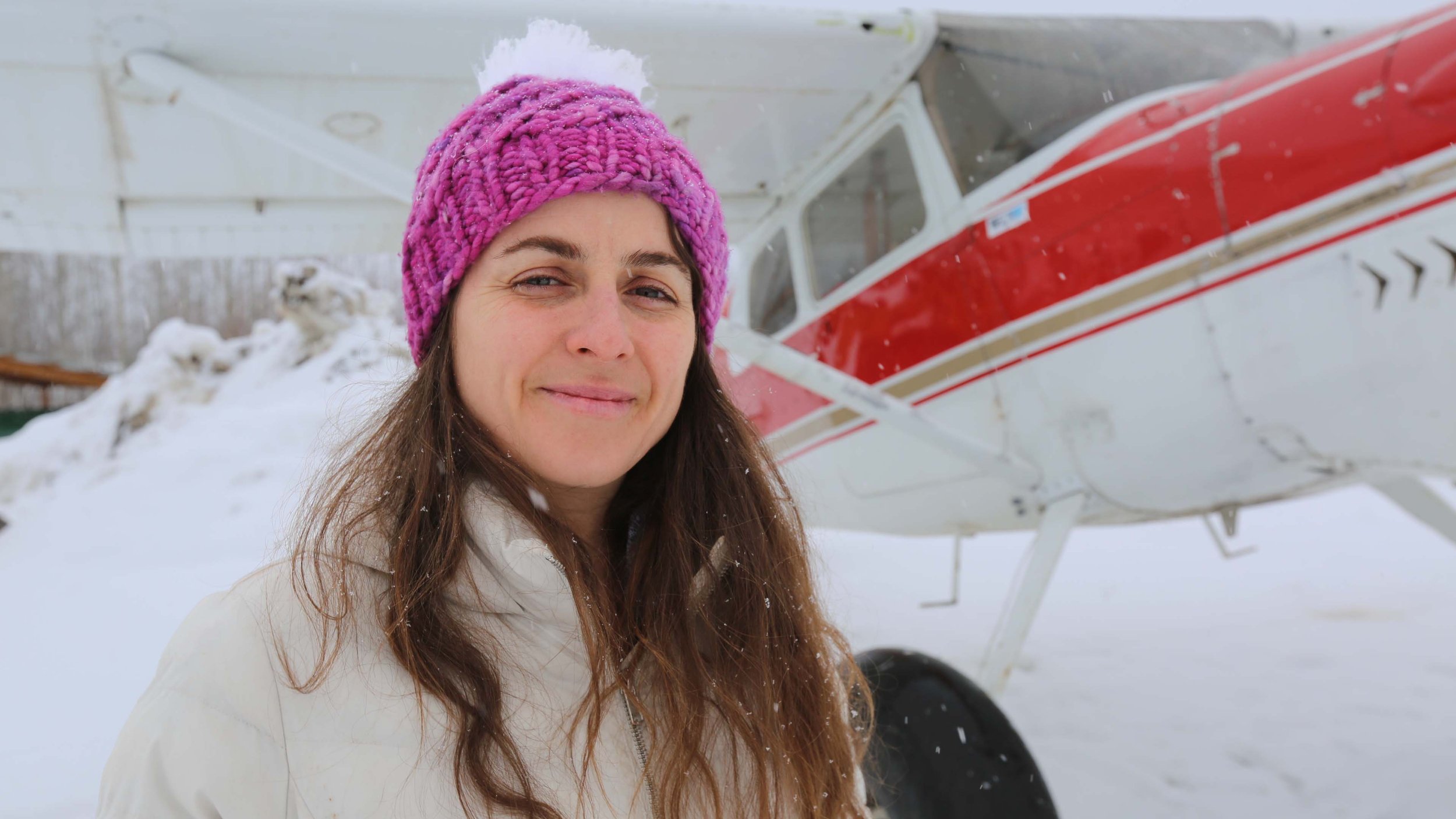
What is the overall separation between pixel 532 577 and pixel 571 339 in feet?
0.78

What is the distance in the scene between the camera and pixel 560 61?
1.04 metres

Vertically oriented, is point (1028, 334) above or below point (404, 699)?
above

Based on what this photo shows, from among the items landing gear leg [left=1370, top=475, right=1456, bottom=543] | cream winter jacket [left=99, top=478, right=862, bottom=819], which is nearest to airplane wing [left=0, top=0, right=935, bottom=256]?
cream winter jacket [left=99, top=478, right=862, bottom=819]

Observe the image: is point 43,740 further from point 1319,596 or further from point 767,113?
point 1319,596

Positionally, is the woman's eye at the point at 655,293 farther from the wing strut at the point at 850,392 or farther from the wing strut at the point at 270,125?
the wing strut at the point at 270,125

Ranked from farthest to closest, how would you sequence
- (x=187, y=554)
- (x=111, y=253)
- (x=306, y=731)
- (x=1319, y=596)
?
(x=187, y=554)
(x=1319, y=596)
(x=111, y=253)
(x=306, y=731)

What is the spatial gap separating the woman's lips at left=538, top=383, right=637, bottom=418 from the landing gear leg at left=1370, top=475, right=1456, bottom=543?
2965 millimetres

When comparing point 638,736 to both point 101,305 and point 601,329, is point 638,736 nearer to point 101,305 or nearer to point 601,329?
point 601,329

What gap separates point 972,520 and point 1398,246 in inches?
56.5

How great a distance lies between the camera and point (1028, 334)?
228 cm

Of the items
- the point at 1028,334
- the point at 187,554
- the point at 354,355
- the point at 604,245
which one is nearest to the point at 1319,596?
the point at 1028,334

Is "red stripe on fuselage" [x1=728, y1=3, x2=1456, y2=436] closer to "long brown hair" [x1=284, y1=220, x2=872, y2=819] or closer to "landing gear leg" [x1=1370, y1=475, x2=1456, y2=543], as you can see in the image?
"long brown hair" [x1=284, y1=220, x2=872, y2=819]

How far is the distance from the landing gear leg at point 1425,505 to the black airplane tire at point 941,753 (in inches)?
73.8

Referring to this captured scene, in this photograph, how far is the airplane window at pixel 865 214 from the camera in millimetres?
2629
